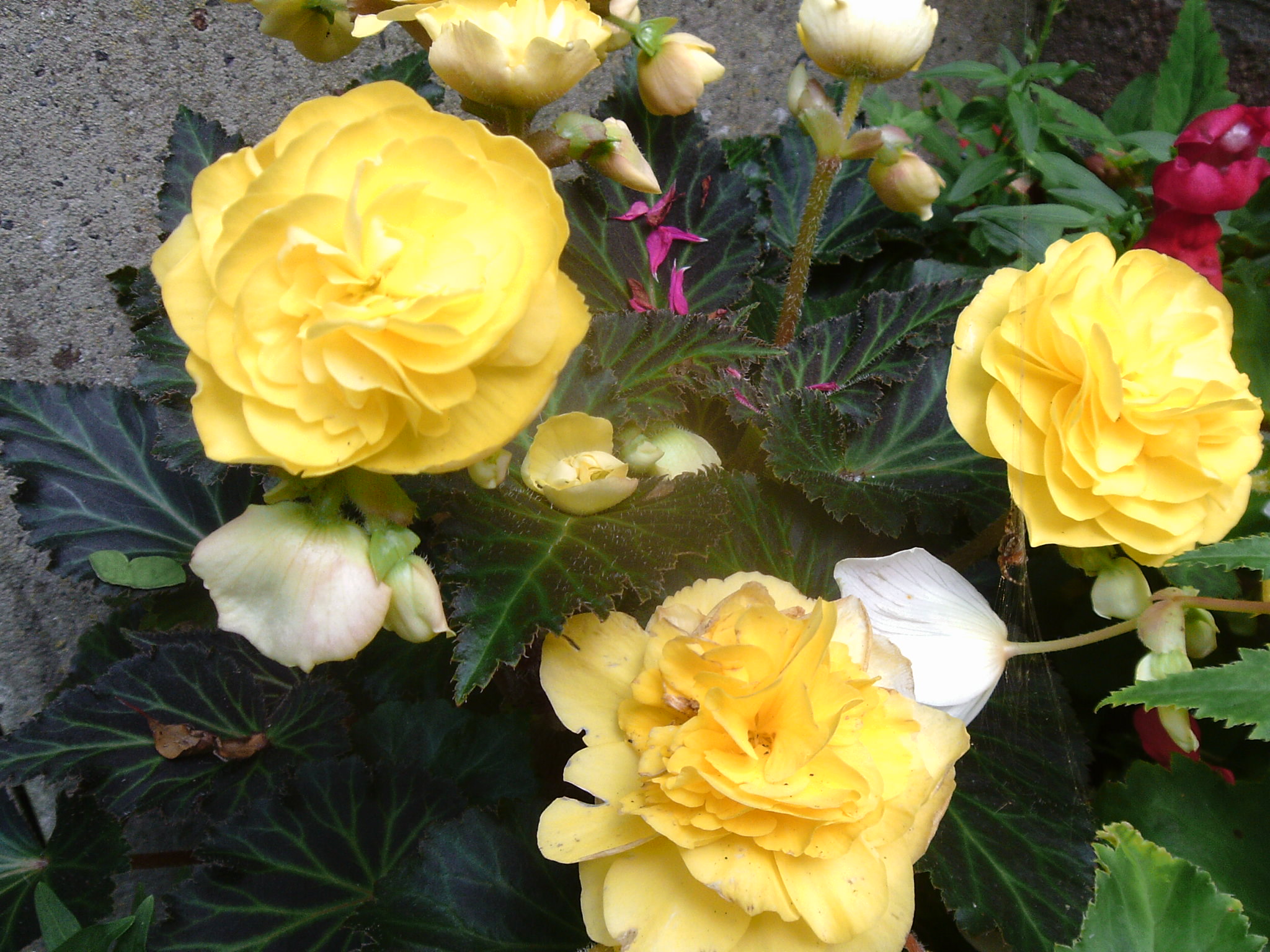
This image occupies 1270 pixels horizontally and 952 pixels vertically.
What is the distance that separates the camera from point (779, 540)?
575 mm

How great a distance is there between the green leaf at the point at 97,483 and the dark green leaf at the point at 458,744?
0.20 meters

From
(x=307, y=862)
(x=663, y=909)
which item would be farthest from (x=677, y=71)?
(x=307, y=862)

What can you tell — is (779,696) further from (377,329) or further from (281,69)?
(281,69)

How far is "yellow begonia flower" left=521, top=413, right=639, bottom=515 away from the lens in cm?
44

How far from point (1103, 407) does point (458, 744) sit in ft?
1.57

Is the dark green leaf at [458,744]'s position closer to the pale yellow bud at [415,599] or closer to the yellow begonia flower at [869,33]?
the pale yellow bud at [415,599]

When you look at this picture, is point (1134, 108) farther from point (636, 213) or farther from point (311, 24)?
point (311, 24)

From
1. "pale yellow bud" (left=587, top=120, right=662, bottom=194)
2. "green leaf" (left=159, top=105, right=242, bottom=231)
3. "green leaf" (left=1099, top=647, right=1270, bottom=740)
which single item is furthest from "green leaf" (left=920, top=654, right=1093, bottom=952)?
"green leaf" (left=159, top=105, right=242, bottom=231)

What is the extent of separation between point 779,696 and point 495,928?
254mm

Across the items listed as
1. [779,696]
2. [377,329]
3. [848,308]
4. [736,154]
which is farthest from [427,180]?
[736,154]

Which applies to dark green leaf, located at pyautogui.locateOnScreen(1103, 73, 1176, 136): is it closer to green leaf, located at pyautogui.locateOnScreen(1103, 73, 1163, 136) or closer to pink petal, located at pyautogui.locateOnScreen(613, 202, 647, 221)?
green leaf, located at pyautogui.locateOnScreen(1103, 73, 1163, 136)

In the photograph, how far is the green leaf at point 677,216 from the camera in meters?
0.65

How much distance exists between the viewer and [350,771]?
1.94 feet

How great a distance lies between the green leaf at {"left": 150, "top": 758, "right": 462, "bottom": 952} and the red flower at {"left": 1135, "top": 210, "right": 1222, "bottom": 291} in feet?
2.04
